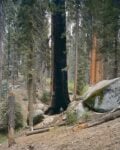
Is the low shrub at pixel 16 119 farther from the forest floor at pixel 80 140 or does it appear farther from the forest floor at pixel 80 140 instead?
the forest floor at pixel 80 140

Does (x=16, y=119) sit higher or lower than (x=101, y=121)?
lower

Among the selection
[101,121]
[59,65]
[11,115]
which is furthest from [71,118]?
[59,65]

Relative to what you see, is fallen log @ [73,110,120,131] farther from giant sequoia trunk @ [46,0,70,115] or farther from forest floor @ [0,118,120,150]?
giant sequoia trunk @ [46,0,70,115]

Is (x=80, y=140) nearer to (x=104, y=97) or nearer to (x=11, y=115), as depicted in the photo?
(x=11, y=115)

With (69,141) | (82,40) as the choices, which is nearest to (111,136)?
(69,141)

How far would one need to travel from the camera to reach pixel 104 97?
15.4m

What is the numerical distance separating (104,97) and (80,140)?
4924mm

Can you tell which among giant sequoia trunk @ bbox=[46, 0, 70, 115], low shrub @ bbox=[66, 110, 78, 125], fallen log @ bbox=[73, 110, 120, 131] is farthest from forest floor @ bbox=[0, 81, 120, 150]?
giant sequoia trunk @ bbox=[46, 0, 70, 115]

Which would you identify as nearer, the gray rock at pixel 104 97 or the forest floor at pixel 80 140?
the forest floor at pixel 80 140

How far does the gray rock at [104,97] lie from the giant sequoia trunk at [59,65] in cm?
471

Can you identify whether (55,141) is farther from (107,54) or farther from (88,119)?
(107,54)

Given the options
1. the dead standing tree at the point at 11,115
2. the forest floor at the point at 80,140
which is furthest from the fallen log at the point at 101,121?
the dead standing tree at the point at 11,115

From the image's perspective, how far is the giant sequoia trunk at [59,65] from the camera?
815 inches

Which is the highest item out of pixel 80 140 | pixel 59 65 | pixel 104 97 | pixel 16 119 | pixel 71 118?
pixel 59 65
